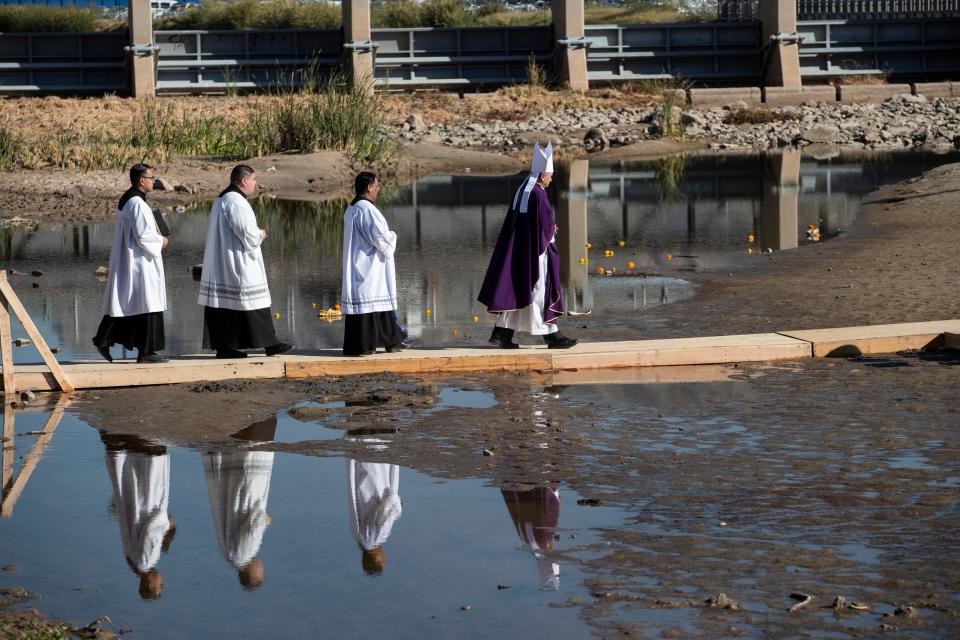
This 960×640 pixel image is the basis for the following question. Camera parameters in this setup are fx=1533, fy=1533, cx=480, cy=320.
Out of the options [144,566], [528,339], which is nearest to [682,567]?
[144,566]

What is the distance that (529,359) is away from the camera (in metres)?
11.8

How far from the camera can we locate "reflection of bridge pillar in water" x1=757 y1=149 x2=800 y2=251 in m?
21.1

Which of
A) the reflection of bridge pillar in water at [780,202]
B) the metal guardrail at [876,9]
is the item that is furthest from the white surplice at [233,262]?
the metal guardrail at [876,9]

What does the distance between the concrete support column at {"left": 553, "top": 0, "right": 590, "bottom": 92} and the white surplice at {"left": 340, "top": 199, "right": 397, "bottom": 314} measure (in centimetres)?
3481

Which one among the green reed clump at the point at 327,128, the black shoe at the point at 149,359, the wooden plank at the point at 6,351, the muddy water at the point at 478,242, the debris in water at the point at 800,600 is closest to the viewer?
the debris in water at the point at 800,600

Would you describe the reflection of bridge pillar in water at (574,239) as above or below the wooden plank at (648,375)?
above

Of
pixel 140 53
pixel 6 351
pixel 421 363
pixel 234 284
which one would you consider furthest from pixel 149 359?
pixel 140 53

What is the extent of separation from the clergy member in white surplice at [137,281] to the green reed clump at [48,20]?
150 feet

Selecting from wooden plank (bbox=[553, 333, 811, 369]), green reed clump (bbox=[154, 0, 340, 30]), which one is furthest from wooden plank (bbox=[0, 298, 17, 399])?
green reed clump (bbox=[154, 0, 340, 30])

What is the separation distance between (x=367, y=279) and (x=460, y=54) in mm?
37422

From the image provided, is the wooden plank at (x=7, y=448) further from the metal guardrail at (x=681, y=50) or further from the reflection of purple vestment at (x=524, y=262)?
the metal guardrail at (x=681, y=50)

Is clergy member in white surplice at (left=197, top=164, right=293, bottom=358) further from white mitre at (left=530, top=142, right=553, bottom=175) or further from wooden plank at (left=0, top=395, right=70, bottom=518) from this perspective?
white mitre at (left=530, top=142, right=553, bottom=175)

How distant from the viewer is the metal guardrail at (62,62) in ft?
153

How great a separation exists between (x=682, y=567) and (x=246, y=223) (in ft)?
19.6
